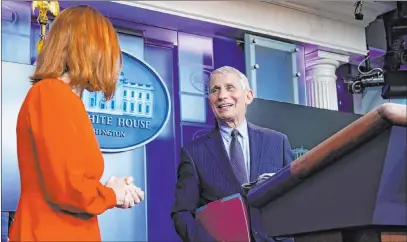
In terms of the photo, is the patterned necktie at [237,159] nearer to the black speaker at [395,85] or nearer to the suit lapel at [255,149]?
the suit lapel at [255,149]

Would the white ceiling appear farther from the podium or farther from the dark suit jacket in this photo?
the podium

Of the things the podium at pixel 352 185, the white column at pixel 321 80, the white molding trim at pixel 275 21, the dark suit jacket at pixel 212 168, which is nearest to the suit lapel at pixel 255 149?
the dark suit jacket at pixel 212 168

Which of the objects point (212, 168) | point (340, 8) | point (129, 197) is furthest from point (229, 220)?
point (340, 8)

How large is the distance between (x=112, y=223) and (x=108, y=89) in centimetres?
331

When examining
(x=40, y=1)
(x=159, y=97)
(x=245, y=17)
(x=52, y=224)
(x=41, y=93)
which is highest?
(x=245, y=17)

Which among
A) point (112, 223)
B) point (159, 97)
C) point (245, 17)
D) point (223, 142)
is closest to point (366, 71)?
point (245, 17)

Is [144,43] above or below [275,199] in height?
above

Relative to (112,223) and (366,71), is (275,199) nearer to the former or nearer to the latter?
(112,223)

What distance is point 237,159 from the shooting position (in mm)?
2229

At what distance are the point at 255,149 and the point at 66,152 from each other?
110cm

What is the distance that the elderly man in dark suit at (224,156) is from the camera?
7.09ft

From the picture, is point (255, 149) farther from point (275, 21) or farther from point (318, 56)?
point (318, 56)

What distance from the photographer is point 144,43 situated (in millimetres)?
5059

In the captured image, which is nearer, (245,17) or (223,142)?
(223,142)
